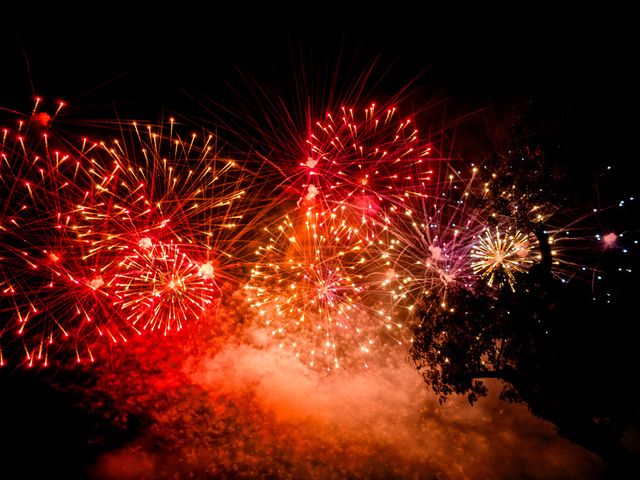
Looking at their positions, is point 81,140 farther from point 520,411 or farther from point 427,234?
point 520,411

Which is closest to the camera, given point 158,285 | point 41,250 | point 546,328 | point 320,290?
point 546,328

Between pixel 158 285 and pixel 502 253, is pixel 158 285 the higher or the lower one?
the lower one

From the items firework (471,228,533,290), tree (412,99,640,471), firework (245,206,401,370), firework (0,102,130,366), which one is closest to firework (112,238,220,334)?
firework (0,102,130,366)

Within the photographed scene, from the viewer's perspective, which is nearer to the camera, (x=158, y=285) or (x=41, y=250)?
(x=41, y=250)

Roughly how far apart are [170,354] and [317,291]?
214 inches

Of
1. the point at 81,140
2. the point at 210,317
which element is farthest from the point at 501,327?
the point at 81,140

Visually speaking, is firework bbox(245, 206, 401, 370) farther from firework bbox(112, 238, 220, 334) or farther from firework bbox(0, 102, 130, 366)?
firework bbox(0, 102, 130, 366)

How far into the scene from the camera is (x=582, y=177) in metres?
8.09

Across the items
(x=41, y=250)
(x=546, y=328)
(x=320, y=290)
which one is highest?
(x=320, y=290)

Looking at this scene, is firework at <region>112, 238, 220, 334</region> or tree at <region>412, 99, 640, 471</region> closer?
tree at <region>412, 99, 640, 471</region>

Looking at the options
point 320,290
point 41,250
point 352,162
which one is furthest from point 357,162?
point 41,250

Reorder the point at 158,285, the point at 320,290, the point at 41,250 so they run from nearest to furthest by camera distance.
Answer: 1. the point at 41,250
2. the point at 158,285
3. the point at 320,290

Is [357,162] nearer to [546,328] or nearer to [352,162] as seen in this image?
[352,162]

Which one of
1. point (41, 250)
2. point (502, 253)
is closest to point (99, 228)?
point (41, 250)
